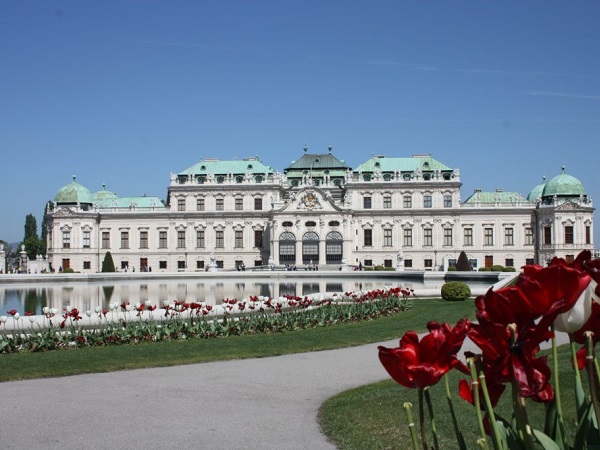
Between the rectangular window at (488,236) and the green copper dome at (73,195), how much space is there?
145 ft

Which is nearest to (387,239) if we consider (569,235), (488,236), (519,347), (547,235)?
(488,236)

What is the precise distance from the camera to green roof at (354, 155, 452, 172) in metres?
76.9

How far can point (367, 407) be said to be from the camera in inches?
399

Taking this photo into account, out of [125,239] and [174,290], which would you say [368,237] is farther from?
[174,290]

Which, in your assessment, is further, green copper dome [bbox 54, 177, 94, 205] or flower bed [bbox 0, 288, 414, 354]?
green copper dome [bbox 54, 177, 94, 205]

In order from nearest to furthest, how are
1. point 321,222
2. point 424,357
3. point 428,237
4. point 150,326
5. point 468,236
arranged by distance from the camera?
point 424,357, point 150,326, point 321,222, point 468,236, point 428,237

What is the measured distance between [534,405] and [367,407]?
232 cm

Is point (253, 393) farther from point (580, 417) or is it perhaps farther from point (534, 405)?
point (580, 417)

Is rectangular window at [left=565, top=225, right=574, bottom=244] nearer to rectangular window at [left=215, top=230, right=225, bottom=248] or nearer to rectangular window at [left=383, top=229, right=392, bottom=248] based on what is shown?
rectangular window at [left=383, top=229, right=392, bottom=248]

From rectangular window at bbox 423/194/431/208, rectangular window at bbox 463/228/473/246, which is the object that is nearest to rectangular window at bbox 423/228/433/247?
rectangular window at bbox 423/194/431/208

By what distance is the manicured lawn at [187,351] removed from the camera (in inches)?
555

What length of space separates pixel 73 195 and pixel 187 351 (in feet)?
221

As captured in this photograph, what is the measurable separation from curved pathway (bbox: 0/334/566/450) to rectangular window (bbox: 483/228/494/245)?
63366mm

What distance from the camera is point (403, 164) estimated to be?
77.3m
